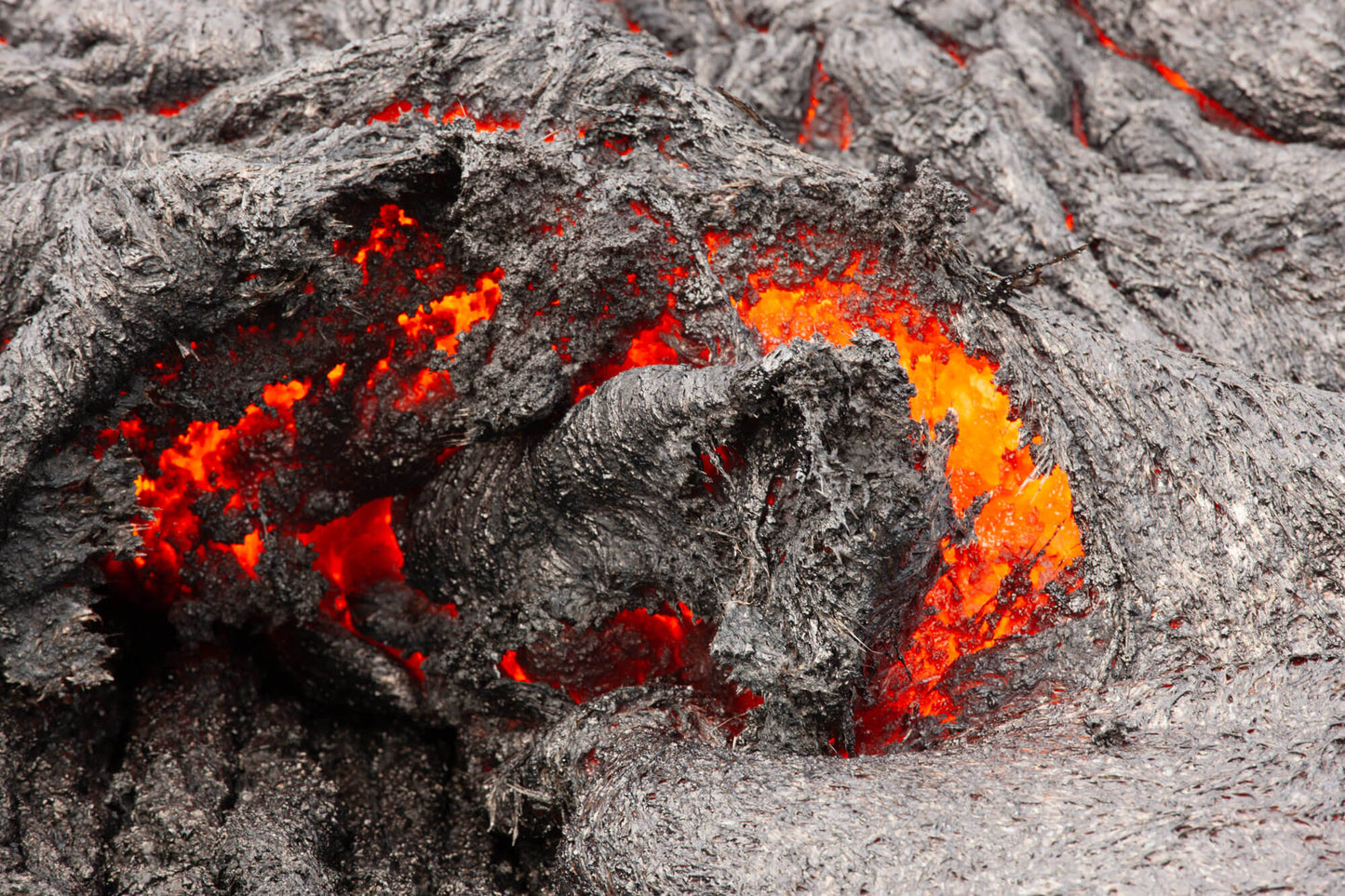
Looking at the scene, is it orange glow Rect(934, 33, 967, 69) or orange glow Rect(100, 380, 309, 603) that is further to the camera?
orange glow Rect(934, 33, 967, 69)

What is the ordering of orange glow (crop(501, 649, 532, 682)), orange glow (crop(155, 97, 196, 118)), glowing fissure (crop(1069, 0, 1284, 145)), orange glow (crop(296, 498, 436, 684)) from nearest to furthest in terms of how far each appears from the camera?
orange glow (crop(501, 649, 532, 682)) → orange glow (crop(296, 498, 436, 684)) → orange glow (crop(155, 97, 196, 118)) → glowing fissure (crop(1069, 0, 1284, 145))

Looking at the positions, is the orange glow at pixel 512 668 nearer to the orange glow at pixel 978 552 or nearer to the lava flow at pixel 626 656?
the lava flow at pixel 626 656

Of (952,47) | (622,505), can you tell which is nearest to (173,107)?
(622,505)

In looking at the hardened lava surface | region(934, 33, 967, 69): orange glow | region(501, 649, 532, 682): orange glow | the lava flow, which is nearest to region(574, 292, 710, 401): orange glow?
the hardened lava surface

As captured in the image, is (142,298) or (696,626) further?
(696,626)

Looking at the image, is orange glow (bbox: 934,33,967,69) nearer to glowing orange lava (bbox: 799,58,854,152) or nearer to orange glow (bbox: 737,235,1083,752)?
glowing orange lava (bbox: 799,58,854,152)

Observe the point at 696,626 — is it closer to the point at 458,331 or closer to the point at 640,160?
the point at 458,331

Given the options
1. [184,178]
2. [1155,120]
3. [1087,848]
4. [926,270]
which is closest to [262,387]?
[184,178]
